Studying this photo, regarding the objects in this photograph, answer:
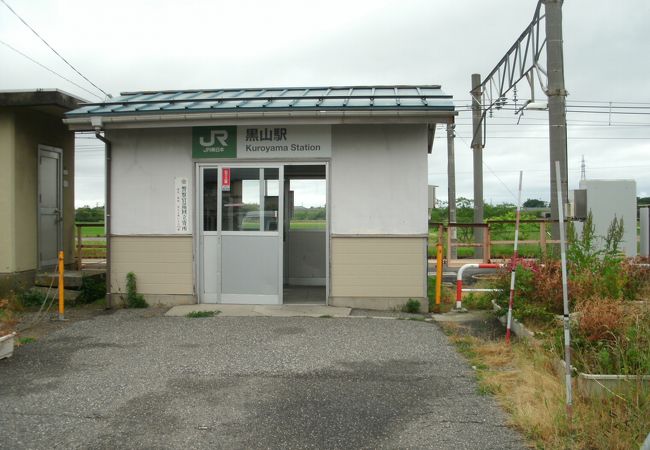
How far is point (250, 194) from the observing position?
9289 millimetres

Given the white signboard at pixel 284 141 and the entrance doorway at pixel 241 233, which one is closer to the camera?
the white signboard at pixel 284 141

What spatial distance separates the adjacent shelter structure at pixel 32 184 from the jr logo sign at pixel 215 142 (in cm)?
254

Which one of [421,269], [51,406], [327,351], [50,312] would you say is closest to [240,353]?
[327,351]

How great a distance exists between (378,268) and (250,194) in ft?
7.67

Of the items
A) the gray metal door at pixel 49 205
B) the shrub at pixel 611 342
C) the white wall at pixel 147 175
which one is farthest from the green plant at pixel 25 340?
the shrub at pixel 611 342

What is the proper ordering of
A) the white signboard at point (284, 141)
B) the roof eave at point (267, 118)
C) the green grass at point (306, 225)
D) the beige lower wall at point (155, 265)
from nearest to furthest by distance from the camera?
the roof eave at point (267, 118) → the white signboard at point (284, 141) → the beige lower wall at point (155, 265) → the green grass at point (306, 225)

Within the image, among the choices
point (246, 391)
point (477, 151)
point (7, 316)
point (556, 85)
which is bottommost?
point (246, 391)

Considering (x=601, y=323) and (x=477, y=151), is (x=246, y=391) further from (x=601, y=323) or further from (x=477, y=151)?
(x=477, y=151)

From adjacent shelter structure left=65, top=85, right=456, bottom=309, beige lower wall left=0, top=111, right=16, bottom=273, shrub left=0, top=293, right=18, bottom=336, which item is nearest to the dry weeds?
adjacent shelter structure left=65, top=85, right=456, bottom=309

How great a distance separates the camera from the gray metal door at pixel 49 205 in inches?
413

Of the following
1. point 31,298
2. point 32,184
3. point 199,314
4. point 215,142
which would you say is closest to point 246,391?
point 199,314

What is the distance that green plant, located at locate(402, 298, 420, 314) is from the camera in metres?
8.93

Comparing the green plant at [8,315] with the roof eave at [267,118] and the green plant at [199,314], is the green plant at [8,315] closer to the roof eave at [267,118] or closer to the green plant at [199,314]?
the green plant at [199,314]

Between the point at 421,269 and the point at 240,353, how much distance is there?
A: 3.51 metres
